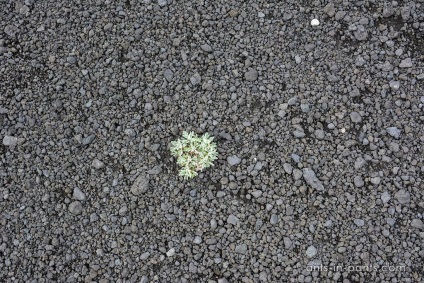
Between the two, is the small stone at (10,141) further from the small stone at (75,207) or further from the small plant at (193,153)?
the small plant at (193,153)

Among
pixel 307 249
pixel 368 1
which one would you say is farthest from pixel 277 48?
pixel 307 249

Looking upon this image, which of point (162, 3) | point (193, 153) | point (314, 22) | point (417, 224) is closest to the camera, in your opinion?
point (417, 224)

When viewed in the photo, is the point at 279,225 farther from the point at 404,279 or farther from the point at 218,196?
the point at 404,279

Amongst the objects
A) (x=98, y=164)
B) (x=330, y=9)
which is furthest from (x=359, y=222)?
(x=98, y=164)

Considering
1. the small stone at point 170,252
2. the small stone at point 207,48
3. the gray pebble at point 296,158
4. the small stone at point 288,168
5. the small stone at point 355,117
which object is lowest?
the small stone at point 170,252

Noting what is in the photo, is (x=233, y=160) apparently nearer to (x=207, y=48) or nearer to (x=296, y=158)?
(x=296, y=158)

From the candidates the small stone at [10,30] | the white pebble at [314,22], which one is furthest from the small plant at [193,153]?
the small stone at [10,30]

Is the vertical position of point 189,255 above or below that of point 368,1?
below
